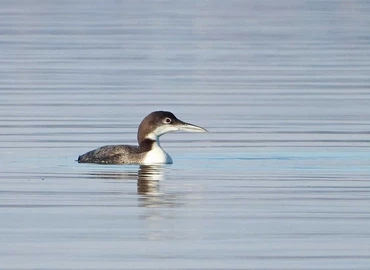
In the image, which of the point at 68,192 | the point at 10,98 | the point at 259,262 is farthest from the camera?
the point at 10,98

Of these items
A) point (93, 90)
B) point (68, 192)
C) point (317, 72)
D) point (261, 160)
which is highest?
point (317, 72)

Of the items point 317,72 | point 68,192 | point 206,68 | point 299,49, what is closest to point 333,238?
point 68,192

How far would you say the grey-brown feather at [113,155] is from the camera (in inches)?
737

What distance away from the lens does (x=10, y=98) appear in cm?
2670

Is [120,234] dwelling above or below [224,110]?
below

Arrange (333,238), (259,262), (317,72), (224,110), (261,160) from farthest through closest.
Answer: (317,72) → (224,110) → (261,160) → (333,238) → (259,262)

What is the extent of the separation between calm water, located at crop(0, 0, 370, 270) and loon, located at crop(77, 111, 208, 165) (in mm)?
147

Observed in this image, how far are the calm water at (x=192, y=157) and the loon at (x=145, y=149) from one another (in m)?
0.15

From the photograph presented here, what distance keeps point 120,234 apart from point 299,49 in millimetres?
28034

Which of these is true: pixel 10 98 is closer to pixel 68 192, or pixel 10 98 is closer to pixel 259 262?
pixel 68 192

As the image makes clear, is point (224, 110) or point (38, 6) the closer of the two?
point (224, 110)

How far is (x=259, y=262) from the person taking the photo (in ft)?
39.4

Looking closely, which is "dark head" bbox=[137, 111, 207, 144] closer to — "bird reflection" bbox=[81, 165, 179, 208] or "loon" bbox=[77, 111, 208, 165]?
"loon" bbox=[77, 111, 208, 165]

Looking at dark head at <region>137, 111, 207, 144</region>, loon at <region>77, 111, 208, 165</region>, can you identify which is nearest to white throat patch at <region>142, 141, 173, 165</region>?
loon at <region>77, 111, 208, 165</region>
